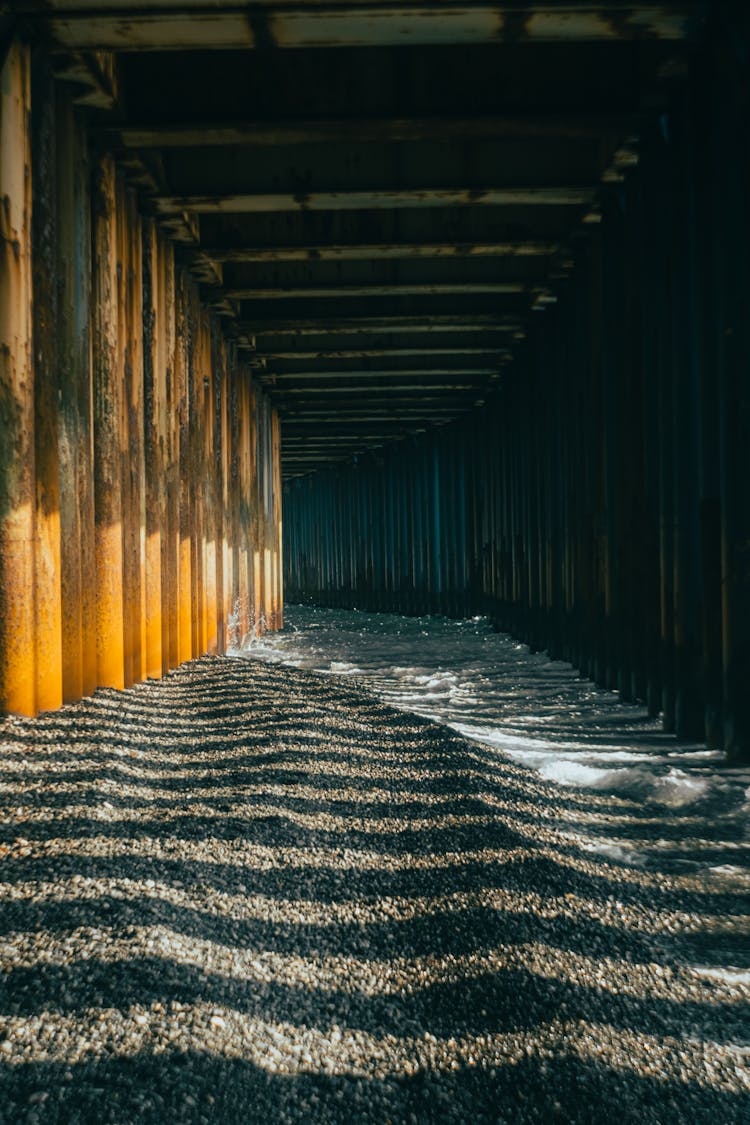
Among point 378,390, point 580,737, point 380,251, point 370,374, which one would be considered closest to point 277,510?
point 378,390

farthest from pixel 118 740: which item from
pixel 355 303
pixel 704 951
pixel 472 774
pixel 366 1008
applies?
pixel 355 303

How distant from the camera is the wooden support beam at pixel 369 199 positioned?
6.70 meters

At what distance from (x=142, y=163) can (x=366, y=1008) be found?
624 centimetres

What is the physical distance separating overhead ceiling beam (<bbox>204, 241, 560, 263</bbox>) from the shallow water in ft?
13.9

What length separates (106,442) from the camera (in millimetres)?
5684

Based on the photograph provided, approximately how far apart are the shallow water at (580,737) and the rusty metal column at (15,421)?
107 inches

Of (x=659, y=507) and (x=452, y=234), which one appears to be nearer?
(x=659, y=507)

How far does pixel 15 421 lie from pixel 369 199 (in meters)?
3.93

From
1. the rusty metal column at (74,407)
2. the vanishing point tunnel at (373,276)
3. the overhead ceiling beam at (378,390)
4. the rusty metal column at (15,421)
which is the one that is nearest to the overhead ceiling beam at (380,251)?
the vanishing point tunnel at (373,276)

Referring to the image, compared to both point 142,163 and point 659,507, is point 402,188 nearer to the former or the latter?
point 142,163

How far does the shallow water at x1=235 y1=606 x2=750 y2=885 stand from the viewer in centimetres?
332

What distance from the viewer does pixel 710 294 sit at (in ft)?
15.4

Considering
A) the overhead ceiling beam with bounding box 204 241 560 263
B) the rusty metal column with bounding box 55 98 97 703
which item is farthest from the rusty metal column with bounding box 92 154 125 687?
the overhead ceiling beam with bounding box 204 241 560 263

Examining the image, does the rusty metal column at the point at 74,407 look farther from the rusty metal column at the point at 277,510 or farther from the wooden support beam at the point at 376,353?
the rusty metal column at the point at 277,510
